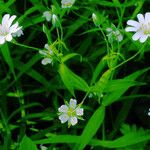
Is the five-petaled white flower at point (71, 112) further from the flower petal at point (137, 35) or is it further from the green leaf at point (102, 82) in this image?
the flower petal at point (137, 35)

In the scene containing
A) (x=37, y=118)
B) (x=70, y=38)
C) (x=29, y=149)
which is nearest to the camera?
(x=29, y=149)

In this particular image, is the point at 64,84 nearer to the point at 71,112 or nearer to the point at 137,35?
the point at 71,112

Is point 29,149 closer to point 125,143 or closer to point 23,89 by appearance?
point 125,143

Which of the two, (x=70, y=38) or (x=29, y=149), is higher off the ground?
(x=70, y=38)

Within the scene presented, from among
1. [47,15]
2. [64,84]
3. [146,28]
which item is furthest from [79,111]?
[47,15]

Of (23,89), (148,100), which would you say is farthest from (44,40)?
(148,100)

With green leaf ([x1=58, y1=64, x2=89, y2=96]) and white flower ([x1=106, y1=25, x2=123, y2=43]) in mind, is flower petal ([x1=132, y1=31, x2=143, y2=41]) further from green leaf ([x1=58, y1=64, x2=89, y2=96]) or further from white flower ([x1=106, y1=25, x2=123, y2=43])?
green leaf ([x1=58, y1=64, x2=89, y2=96])

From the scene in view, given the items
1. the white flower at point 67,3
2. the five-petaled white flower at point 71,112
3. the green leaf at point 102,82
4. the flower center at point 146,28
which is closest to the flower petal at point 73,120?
the five-petaled white flower at point 71,112

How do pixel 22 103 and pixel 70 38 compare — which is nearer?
pixel 22 103

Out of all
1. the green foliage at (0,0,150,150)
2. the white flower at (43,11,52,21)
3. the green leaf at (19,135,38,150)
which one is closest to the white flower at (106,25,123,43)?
the green foliage at (0,0,150,150)
